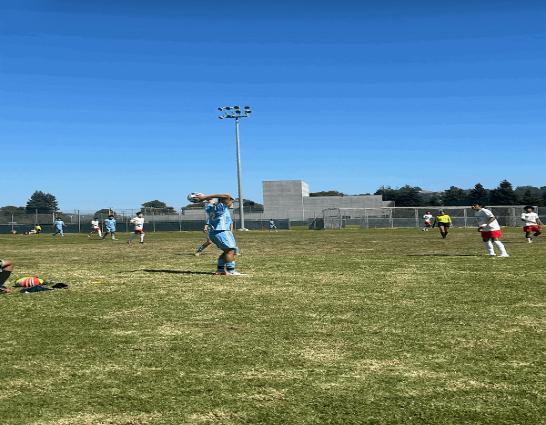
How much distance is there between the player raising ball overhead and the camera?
10.9 meters

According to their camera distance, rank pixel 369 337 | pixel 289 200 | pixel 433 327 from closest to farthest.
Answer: pixel 369 337 < pixel 433 327 < pixel 289 200

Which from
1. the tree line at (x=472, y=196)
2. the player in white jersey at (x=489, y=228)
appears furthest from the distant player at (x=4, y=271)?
the tree line at (x=472, y=196)

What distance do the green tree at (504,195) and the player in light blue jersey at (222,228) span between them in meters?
106

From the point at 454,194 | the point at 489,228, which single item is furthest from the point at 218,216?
the point at 454,194

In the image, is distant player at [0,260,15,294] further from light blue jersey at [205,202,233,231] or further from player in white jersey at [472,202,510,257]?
player in white jersey at [472,202,510,257]

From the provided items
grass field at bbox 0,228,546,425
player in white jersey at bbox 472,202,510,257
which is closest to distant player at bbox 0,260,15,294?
grass field at bbox 0,228,546,425

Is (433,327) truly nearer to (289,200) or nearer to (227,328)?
(227,328)

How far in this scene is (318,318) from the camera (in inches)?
252

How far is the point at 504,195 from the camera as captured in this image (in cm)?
10481

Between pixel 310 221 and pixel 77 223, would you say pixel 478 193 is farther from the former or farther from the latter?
pixel 77 223

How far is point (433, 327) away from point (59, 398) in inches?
162

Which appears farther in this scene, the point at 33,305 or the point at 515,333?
the point at 33,305

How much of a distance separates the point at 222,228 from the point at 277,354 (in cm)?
643

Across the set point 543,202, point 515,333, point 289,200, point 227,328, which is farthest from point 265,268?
point 543,202
